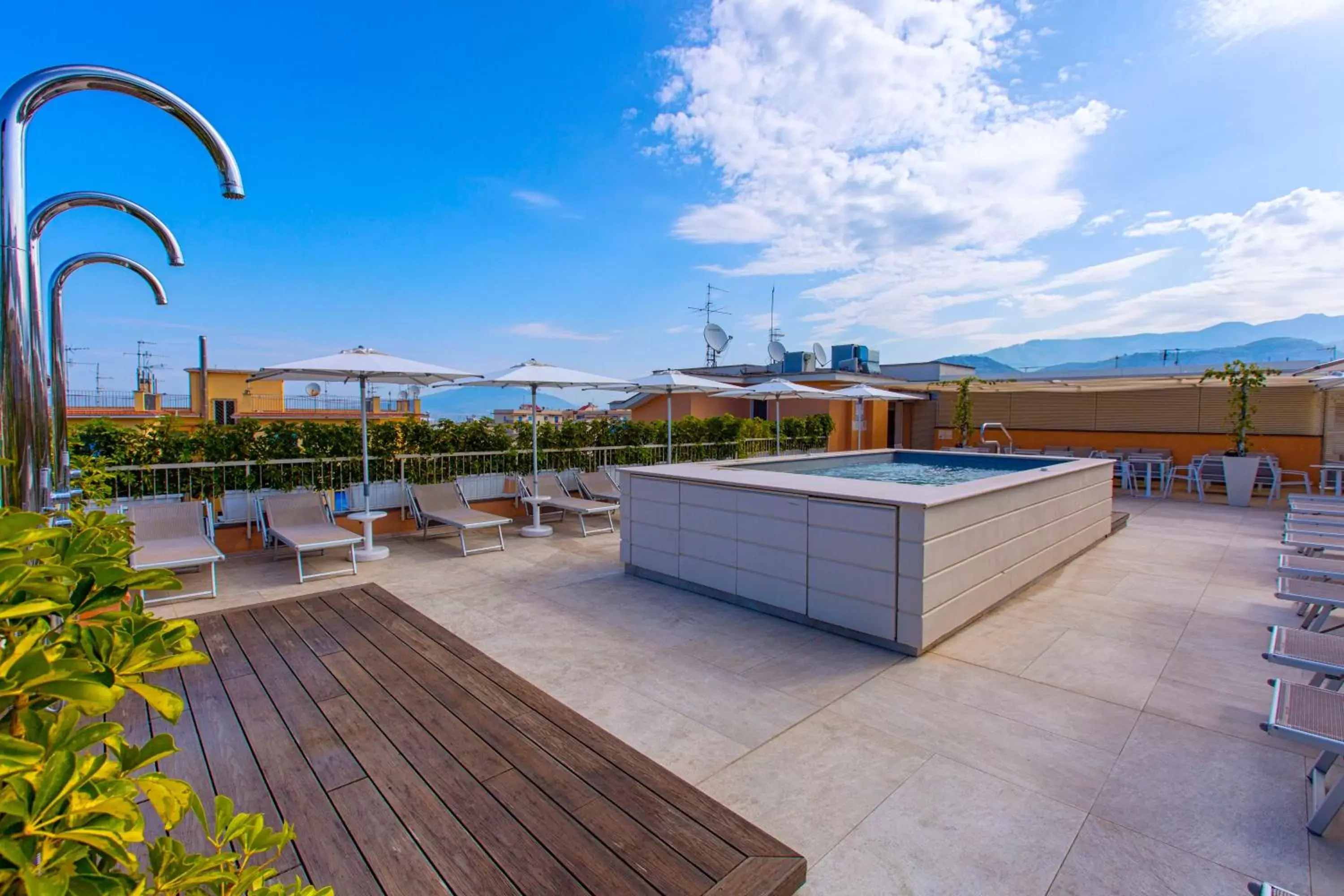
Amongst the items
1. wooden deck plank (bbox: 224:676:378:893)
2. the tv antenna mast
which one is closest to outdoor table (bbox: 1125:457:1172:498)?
the tv antenna mast

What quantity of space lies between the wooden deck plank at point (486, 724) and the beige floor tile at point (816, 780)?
71 centimetres

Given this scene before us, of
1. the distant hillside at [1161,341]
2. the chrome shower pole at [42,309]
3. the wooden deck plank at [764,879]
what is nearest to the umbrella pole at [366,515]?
the chrome shower pole at [42,309]

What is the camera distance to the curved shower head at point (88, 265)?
3342mm

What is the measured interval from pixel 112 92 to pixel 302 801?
2.46m

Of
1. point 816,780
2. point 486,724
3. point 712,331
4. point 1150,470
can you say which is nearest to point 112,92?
point 486,724

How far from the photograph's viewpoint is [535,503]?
27.8 feet

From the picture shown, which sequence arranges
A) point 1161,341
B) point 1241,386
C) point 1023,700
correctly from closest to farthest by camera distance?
point 1023,700 → point 1241,386 → point 1161,341

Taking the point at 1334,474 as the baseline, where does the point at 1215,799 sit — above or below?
below

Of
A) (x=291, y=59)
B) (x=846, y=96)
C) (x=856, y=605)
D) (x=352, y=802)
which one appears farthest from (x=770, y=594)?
(x=291, y=59)

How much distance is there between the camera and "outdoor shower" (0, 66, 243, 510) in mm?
1570

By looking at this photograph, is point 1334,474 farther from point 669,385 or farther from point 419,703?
point 419,703

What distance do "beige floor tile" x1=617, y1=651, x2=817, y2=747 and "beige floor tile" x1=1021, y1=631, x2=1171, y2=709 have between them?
1738 millimetres

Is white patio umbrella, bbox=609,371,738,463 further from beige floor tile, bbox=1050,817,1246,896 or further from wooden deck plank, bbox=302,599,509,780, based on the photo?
beige floor tile, bbox=1050,817,1246,896

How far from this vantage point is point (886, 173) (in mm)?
10867
